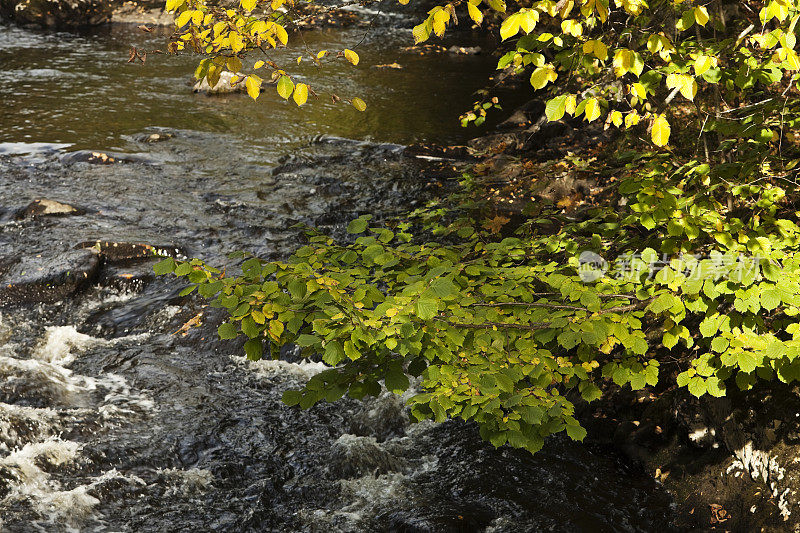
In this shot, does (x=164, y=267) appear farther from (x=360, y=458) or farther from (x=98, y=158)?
(x=98, y=158)

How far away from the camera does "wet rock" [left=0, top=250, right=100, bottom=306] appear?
714 centimetres

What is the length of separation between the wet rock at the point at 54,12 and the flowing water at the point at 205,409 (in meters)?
13.7

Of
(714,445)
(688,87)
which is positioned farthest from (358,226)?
(714,445)

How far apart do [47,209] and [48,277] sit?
193 cm

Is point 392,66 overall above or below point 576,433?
below

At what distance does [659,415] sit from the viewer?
5035 millimetres

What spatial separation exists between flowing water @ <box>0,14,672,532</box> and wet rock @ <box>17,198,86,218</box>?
0.17 m

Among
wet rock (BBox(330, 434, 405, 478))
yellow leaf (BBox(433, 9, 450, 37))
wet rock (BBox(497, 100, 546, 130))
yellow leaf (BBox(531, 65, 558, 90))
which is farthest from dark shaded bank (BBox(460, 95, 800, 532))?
wet rock (BBox(497, 100, 546, 130))

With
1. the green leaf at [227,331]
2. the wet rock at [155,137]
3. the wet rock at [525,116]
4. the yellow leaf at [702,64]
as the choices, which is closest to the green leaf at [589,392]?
the yellow leaf at [702,64]

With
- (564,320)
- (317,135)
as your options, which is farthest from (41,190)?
(564,320)

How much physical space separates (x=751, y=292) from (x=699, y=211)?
0.67 meters

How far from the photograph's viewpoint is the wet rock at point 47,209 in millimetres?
8742

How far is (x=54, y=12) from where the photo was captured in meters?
22.8

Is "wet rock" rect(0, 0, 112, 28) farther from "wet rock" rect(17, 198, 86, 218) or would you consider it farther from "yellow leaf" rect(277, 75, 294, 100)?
"yellow leaf" rect(277, 75, 294, 100)
